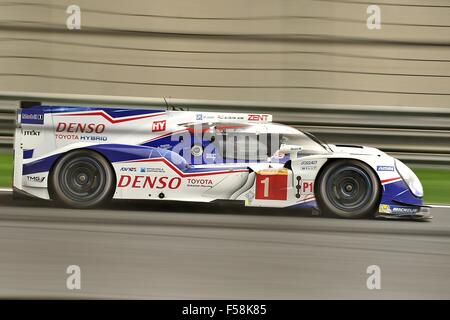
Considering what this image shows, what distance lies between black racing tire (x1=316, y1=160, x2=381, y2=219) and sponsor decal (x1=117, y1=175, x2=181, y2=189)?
1.25 meters

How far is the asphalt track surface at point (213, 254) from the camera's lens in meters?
4.03

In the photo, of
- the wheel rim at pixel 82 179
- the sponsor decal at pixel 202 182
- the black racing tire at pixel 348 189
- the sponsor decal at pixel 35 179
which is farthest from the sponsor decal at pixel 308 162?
the sponsor decal at pixel 35 179

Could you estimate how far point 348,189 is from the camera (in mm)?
6398

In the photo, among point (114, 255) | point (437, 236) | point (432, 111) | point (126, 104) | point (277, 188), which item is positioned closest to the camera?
point (114, 255)

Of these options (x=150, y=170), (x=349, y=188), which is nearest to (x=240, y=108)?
(x=150, y=170)

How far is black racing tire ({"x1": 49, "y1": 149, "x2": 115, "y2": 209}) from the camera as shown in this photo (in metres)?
6.39

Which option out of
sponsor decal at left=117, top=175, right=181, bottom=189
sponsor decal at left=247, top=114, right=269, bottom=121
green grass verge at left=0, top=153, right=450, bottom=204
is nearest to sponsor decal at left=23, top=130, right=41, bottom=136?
sponsor decal at left=117, top=175, right=181, bottom=189

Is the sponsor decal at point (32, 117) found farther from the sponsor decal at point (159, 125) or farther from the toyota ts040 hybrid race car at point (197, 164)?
the sponsor decal at point (159, 125)

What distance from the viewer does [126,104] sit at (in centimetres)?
716

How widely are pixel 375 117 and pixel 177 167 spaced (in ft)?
8.44

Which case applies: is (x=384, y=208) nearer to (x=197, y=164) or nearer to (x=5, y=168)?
(x=197, y=164)
